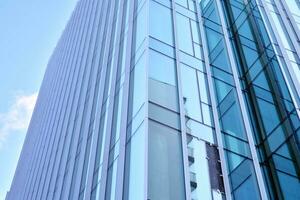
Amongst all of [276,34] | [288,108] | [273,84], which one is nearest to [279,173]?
[288,108]

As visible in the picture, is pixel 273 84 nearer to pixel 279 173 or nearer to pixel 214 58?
pixel 214 58

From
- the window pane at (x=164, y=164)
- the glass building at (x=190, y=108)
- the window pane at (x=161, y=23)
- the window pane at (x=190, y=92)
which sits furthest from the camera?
the window pane at (x=161, y=23)

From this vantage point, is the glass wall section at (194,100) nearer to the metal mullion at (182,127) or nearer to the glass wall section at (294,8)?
the metal mullion at (182,127)

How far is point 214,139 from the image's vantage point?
1711 centimetres

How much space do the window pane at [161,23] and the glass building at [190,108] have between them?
0.22 ft

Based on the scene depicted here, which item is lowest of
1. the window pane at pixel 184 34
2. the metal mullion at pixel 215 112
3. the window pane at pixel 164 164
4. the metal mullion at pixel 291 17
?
the window pane at pixel 164 164

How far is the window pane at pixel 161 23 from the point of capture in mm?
19617

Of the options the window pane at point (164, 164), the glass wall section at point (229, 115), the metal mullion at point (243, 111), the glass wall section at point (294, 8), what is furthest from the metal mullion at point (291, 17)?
the window pane at point (164, 164)

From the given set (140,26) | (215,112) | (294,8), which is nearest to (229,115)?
(215,112)

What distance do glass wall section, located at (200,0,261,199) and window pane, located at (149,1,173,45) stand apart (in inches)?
114

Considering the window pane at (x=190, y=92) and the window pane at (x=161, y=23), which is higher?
the window pane at (x=161, y=23)

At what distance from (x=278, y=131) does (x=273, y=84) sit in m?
2.95

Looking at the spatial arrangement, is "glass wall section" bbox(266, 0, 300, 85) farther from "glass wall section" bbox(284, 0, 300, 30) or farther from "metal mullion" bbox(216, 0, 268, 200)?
"metal mullion" bbox(216, 0, 268, 200)

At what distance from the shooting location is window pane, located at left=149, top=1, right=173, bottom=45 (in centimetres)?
1962
